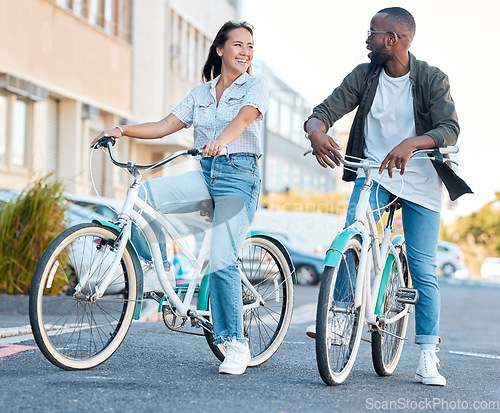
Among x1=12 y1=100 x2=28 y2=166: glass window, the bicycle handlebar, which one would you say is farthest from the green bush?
x1=12 y1=100 x2=28 y2=166: glass window

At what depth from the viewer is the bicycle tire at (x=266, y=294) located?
5.18 m

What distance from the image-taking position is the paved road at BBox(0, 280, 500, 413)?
3.72m

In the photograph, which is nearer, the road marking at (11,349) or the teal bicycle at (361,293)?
the teal bicycle at (361,293)

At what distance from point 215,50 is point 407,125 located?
3.84 feet

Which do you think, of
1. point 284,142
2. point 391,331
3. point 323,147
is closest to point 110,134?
point 323,147

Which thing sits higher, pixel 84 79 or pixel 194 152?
pixel 84 79

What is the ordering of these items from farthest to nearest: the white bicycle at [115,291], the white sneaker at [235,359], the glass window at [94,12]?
the glass window at [94,12]
the white sneaker at [235,359]
the white bicycle at [115,291]

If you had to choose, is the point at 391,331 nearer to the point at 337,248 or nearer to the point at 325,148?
the point at 337,248

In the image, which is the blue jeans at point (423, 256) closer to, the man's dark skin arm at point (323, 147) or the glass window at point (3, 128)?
the man's dark skin arm at point (323, 147)

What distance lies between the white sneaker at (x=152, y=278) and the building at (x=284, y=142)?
4565 centimetres

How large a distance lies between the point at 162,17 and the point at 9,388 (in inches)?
996

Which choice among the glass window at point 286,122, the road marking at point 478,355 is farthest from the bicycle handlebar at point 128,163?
the glass window at point 286,122

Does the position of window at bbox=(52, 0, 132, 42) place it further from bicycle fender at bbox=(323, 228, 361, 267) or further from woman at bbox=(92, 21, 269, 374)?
bicycle fender at bbox=(323, 228, 361, 267)

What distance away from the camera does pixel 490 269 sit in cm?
5181
